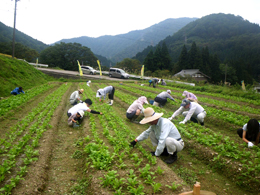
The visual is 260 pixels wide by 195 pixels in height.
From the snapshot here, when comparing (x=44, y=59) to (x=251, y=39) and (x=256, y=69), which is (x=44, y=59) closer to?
(x=256, y=69)

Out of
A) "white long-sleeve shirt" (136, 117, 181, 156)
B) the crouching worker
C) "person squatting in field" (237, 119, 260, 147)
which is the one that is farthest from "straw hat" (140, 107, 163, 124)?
the crouching worker

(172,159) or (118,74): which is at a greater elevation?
(118,74)

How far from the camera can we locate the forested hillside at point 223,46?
5291cm

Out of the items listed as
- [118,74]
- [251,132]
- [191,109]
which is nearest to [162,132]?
[251,132]

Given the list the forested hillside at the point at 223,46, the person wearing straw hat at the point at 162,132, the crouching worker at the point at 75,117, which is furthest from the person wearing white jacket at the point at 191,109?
the forested hillside at the point at 223,46

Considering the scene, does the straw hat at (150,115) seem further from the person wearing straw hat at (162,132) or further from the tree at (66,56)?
the tree at (66,56)

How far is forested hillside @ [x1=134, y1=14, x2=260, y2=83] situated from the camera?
2083 inches

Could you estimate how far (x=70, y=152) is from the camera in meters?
5.20

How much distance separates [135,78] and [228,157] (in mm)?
31352

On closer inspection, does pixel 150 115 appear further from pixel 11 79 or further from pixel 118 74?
pixel 118 74

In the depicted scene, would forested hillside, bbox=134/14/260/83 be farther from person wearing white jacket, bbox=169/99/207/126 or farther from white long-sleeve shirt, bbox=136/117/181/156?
white long-sleeve shirt, bbox=136/117/181/156

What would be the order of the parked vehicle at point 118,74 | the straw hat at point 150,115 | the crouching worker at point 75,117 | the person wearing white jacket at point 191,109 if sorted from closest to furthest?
1. the straw hat at point 150,115
2. the person wearing white jacket at point 191,109
3. the crouching worker at point 75,117
4. the parked vehicle at point 118,74

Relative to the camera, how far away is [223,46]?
83.7 meters

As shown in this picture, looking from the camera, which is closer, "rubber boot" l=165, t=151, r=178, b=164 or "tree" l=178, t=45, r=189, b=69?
"rubber boot" l=165, t=151, r=178, b=164
